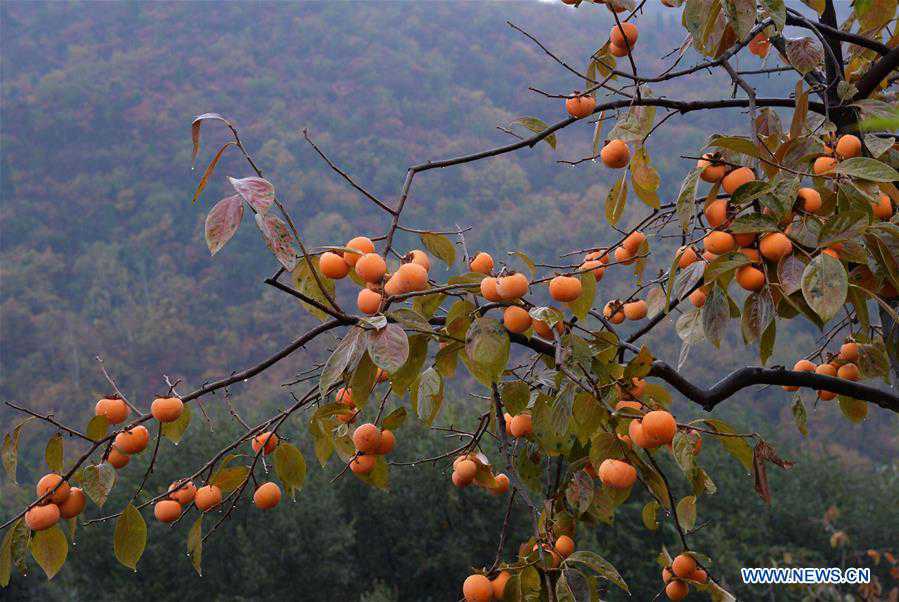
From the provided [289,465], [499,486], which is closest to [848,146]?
[499,486]

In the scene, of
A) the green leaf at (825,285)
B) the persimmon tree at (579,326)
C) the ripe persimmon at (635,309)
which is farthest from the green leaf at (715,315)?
the ripe persimmon at (635,309)

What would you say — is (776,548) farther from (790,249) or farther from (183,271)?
(183,271)

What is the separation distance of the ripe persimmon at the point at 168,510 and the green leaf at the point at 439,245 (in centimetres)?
50

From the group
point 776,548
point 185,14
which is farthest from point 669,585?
point 185,14

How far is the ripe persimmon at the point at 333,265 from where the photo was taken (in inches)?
35.4

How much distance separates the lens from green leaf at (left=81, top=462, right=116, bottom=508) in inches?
34.9

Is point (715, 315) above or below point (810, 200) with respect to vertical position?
below

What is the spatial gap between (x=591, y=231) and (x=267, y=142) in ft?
45.8

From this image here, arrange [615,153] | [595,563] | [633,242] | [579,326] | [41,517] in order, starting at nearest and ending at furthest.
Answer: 1. [595,563]
2. [41,517]
3. [579,326]
4. [615,153]
5. [633,242]

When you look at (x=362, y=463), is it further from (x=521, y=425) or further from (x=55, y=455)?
(x=55, y=455)

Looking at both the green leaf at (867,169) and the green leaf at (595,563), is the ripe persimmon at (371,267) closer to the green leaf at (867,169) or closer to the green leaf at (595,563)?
the green leaf at (595,563)

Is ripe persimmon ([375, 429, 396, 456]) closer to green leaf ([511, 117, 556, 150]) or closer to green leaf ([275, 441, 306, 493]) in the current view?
green leaf ([275, 441, 306, 493])

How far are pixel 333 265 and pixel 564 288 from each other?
0.29 meters

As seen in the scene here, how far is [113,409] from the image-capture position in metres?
0.97
